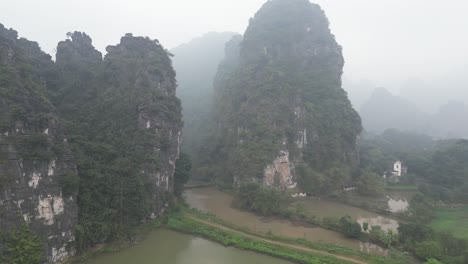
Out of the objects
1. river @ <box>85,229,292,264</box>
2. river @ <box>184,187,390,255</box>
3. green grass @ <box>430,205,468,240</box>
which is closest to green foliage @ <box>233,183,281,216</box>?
river @ <box>184,187,390,255</box>

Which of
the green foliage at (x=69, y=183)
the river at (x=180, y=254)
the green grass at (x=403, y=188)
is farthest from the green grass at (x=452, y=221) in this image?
the green foliage at (x=69, y=183)

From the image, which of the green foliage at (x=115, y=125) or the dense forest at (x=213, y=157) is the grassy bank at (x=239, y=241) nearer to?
the dense forest at (x=213, y=157)

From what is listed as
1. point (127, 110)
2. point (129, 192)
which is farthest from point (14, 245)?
point (127, 110)

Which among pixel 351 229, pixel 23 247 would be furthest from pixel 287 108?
pixel 23 247

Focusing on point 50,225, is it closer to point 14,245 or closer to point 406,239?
point 14,245

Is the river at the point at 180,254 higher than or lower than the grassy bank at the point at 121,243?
lower

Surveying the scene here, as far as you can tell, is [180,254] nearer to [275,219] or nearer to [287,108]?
[275,219]

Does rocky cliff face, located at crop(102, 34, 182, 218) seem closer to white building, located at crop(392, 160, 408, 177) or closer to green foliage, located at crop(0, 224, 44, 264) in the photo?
green foliage, located at crop(0, 224, 44, 264)

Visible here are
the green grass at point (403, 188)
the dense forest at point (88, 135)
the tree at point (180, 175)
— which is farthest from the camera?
the green grass at point (403, 188)
